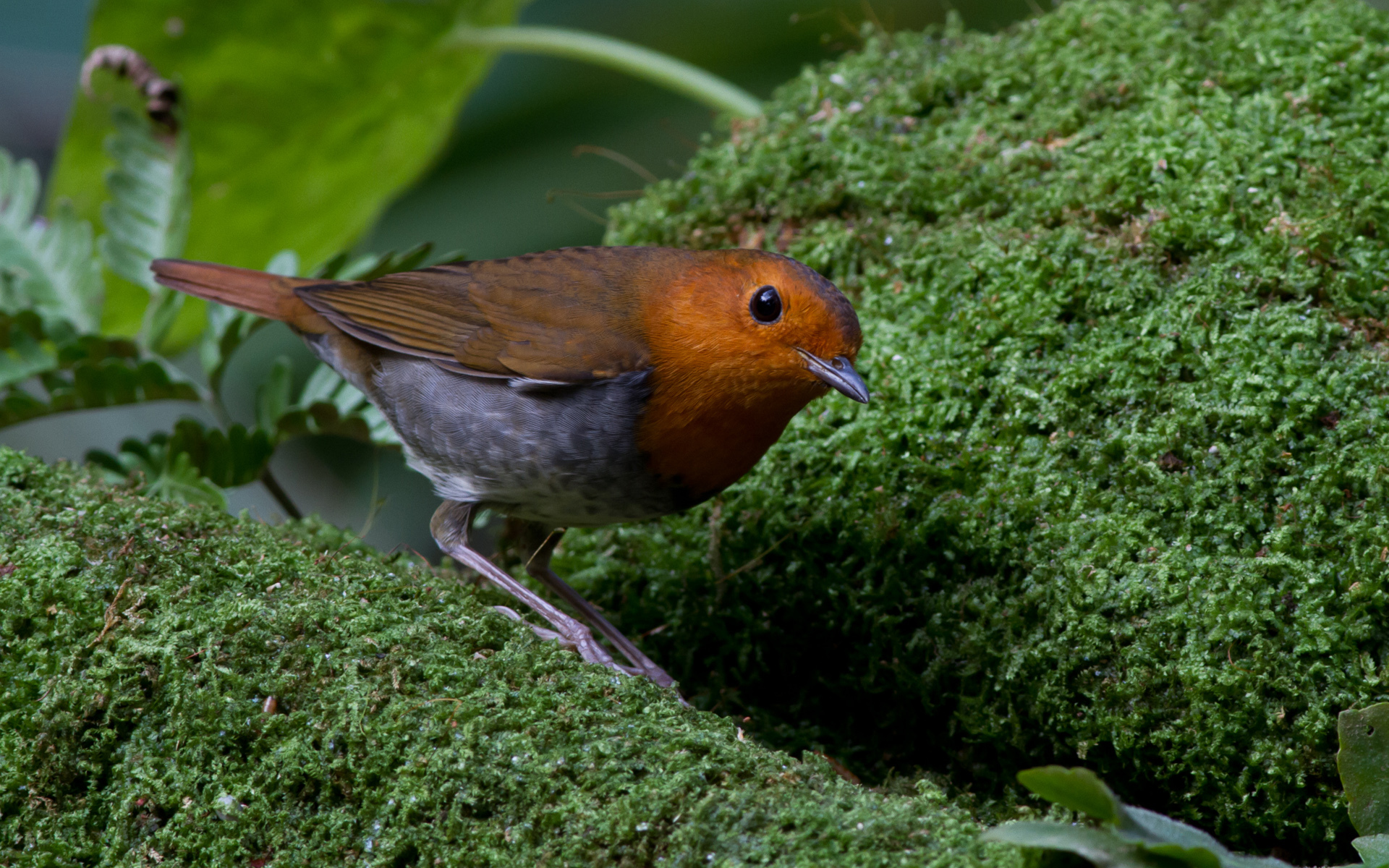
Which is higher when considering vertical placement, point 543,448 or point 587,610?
point 543,448

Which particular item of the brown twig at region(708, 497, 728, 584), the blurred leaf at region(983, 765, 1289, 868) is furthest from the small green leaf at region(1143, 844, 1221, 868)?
the brown twig at region(708, 497, 728, 584)

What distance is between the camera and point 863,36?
4402 mm

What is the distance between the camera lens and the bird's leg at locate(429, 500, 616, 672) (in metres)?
2.85

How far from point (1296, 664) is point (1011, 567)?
0.70 meters

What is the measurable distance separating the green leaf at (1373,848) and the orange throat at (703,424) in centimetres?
160

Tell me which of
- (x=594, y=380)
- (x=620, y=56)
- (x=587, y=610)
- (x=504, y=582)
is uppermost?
(x=620, y=56)

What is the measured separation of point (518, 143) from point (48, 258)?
10.9ft

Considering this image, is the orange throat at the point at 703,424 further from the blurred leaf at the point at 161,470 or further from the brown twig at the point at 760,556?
the blurred leaf at the point at 161,470

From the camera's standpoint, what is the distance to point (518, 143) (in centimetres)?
696

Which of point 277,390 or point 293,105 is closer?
point 277,390

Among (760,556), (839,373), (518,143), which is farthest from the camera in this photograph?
(518,143)

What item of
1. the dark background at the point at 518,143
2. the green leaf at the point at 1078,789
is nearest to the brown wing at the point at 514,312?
the green leaf at the point at 1078,789

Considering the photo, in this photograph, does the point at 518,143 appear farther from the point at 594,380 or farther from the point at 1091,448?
the point at 1091,448

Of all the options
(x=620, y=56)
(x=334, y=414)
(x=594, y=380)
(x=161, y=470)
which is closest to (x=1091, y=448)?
(x=594, y=380)
